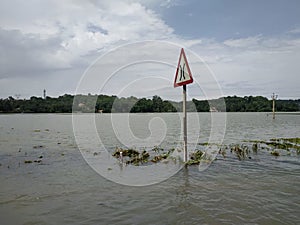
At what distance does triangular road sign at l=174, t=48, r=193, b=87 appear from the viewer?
8789mm

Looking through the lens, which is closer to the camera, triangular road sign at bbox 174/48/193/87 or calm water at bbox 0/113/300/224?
calm water at bbox 0/113/300/224

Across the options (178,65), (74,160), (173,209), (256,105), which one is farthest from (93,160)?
(256,105)

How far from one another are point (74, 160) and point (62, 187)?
489cm

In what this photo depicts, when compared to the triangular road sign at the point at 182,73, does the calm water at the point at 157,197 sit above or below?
below

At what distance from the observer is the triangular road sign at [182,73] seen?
879 cm

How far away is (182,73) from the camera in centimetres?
929

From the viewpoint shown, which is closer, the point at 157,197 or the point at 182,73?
the point at 157,197

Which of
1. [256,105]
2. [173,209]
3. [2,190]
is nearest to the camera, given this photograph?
[173,209]

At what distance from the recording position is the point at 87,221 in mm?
5676

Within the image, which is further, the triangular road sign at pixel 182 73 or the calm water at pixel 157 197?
the triangular road sign at pixel 182 73

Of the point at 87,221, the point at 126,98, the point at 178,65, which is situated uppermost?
the point at 178,65

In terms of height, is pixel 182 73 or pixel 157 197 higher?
pixel 182 73

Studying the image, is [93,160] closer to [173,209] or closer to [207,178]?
[207,178]

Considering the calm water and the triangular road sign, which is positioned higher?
the triangular road sign
